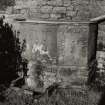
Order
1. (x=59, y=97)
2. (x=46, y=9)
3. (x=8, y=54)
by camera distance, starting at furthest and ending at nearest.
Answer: (x=8, y=54)
(x=46, y=9)
(x=59, y=97)

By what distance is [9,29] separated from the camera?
6492 millimetres

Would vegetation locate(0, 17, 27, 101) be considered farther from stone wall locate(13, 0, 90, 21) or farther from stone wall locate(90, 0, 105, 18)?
stone wall locate(90, 0, 105, 18)

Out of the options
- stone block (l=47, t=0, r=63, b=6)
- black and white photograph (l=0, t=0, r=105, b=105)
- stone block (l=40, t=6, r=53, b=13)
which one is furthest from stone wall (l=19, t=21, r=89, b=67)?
stone block (l=47, t=0, r=63, b=6)

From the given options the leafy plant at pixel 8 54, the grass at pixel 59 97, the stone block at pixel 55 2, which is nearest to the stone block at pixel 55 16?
the stone block at pixel 55 2

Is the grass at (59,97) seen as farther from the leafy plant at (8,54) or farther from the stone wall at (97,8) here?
the stone wall at (97,8)

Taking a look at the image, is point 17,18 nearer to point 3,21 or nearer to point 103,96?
point 3,21

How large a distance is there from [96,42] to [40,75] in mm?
2262

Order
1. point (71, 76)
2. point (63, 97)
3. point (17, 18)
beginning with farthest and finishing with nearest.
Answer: point (17, 18) → point (71, 76) → point (63, 97)

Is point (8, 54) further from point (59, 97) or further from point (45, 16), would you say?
point (59, 97)

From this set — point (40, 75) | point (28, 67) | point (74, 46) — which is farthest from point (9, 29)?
point (74, 46)

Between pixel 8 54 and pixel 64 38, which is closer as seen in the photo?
pixel 64 38

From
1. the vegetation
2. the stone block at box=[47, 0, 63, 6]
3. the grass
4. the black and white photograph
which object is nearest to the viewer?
the grass

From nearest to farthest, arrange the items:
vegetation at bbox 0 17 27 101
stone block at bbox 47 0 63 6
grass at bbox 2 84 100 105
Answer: grass at bbox 2 84 100 105
stone block at bbox 47 0 63 6
vegetation at bbox 0 17 27 101

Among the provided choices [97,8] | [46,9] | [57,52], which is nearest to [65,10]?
[46,9]
